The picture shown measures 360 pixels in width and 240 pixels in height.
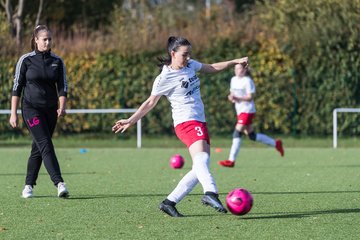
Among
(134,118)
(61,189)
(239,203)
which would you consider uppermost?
(134,118)

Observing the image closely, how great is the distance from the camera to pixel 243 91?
53.2 feet

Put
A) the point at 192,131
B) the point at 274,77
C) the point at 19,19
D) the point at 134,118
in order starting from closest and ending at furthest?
the point at 134,118
the point at 192,131
the point at 274,77
the point at 19,19

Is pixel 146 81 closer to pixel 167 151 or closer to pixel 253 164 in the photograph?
pixel 167 151

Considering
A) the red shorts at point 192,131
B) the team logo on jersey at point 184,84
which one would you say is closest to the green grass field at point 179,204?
the red shorts at point 192,131

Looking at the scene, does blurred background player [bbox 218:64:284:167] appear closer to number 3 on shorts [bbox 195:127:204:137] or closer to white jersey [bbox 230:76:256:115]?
white jersey [bbox 230:76:256:115]

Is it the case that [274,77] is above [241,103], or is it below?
below

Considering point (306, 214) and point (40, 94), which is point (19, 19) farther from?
point (306, 214)

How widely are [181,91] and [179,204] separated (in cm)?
154

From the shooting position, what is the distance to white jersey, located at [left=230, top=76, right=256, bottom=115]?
52.6 ft

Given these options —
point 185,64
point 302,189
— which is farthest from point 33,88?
point 302,189

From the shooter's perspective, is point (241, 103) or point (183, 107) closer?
point (183, 107)

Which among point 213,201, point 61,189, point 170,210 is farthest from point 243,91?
point 213,201

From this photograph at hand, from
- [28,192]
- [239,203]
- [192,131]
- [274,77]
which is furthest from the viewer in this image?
[274,77]

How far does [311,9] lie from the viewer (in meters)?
24.6
